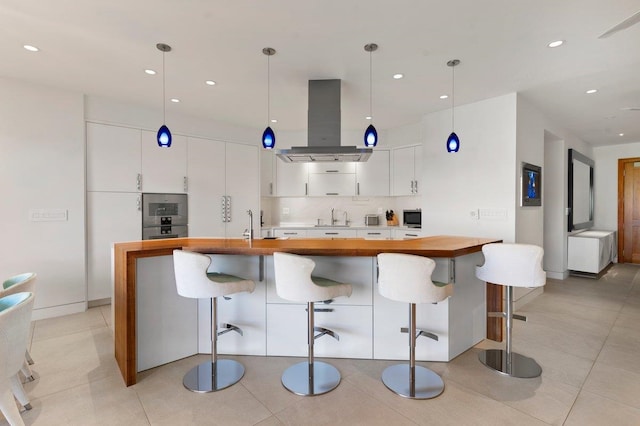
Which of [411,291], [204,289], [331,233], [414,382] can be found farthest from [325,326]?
[331,233]

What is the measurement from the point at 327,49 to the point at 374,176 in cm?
316

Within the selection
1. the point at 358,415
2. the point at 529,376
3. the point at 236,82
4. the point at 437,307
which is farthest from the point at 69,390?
the point at 529,376

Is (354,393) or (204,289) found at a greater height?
(204,289)

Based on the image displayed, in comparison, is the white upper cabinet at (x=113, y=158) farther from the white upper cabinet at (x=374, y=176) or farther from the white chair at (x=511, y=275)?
the white chair at (x=511, y=275)

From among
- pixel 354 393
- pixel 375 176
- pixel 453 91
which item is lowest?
pixel 354 393

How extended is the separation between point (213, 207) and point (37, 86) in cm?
255

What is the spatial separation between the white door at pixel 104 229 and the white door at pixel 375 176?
3.69m

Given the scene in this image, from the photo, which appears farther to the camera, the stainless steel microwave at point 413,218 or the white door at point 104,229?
the stainless steel microwave at point 413,218

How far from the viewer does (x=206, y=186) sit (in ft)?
16.3

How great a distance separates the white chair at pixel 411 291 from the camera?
6.69ft

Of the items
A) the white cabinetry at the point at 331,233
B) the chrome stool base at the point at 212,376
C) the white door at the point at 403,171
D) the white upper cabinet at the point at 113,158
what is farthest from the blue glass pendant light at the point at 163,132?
the white door at the point at 403,171

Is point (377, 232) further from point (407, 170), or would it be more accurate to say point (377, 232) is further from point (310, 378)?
point (310, 378)

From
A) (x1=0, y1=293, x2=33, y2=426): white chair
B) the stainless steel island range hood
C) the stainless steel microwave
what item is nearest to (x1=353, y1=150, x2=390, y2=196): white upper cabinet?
the stainless steel microwave

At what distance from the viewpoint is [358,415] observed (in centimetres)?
193
